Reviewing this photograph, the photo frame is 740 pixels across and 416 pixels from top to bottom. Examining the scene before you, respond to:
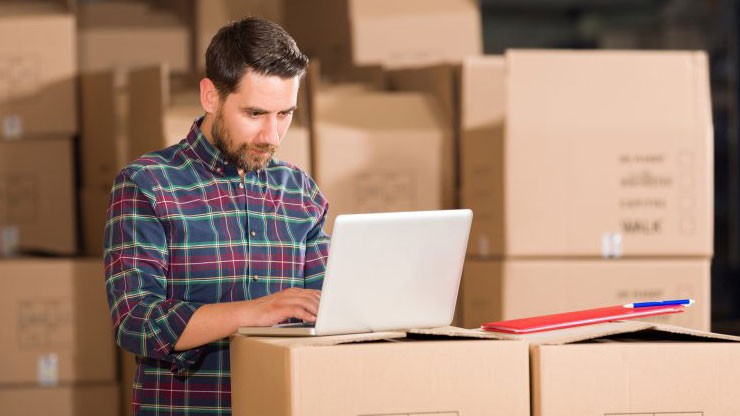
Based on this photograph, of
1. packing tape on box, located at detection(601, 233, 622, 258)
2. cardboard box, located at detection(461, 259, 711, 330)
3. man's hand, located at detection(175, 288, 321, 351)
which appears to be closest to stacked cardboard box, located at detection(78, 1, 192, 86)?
cardboard box, located at detection(461, 259, 711, 330)

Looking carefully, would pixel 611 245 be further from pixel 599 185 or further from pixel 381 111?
pixel 381 111

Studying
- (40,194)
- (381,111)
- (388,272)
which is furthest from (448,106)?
(388,272)

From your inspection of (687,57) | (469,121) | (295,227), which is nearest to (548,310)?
(469,121)

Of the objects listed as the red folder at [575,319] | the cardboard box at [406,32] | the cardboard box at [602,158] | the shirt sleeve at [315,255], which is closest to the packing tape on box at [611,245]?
the cardboard box at [602,158]

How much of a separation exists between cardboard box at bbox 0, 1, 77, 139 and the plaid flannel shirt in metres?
1.56

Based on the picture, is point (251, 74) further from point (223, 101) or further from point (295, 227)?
point (295, 227)

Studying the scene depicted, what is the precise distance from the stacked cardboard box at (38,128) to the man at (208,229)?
1551 millimetres

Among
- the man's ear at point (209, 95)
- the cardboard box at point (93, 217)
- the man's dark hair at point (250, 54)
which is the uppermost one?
the man's dark hair at point (250, 54)

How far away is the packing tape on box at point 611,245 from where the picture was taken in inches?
107

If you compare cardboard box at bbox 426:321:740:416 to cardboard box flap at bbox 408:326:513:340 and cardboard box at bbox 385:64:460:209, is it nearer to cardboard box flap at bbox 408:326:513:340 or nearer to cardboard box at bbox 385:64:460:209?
cardboard box flap at bbox 408:326:513:340

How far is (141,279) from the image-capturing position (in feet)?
4.99

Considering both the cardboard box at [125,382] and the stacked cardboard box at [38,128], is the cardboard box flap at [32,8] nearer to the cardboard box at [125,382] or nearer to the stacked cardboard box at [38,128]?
the stacked cardboard box at [38,128]

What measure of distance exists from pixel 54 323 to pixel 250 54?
65.1 inches

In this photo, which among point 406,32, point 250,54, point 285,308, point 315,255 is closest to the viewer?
point 285,308
